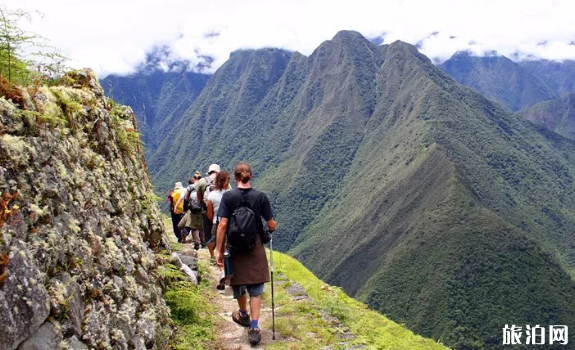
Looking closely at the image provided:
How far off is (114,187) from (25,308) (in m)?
3.54

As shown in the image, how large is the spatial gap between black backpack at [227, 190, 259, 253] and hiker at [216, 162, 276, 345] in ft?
0.08

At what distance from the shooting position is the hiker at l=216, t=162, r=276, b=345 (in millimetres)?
7688

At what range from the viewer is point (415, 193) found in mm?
189375

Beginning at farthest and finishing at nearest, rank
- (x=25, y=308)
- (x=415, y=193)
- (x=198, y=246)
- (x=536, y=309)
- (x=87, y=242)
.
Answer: (x=415, y=193) → (x=536, y=309) → (x=198, y=246) → (x=87, y=242) → (x=25, y=308)

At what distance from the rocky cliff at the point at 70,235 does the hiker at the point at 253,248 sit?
1440 mm

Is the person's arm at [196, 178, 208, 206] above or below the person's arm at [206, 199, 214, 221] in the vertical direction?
above

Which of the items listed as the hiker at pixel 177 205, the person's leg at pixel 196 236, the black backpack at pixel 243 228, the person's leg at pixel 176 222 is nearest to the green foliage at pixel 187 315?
the black backpack at pixel 243 228

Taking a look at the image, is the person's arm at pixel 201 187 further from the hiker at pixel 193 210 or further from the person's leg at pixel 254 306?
the person's leg at pixel 254 306

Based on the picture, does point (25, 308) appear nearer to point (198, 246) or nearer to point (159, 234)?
point (159, 234)

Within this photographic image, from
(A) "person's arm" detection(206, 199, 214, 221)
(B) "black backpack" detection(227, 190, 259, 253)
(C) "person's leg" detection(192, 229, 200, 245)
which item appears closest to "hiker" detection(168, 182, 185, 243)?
(C) "person's leg" detection(192, 229, 200, 245)

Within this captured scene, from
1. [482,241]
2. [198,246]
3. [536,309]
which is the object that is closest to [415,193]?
[482,241]

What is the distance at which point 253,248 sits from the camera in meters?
7.78

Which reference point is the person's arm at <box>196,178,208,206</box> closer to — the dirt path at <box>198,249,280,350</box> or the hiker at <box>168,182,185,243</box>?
the hiker at <box>168,182,185,243</box>

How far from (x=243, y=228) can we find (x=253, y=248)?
0.52 metres
